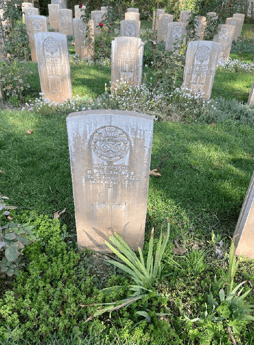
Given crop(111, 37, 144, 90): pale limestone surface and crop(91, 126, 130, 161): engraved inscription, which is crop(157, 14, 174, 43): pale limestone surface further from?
crop(91, 126, 130, 161): engraved inscription

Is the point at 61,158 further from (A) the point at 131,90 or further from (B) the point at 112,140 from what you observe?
(A) the point at 131,90

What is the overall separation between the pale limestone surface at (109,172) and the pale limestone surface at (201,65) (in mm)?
4486

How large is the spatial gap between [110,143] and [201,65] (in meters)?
4.71

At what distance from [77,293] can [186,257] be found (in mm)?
1060

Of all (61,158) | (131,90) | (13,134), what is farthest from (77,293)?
(131,90)

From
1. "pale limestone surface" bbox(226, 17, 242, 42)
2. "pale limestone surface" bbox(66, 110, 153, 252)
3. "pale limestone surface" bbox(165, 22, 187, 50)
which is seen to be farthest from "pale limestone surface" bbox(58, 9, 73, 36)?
"pale limestone surface" bbox(66, 110, 153, 252)

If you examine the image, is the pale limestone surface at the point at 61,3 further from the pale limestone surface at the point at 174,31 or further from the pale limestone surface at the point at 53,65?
the pale limestone surface at the point at 53,65

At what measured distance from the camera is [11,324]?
2.04m

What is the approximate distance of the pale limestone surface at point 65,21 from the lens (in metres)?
14.0

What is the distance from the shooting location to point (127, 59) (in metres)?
5.93

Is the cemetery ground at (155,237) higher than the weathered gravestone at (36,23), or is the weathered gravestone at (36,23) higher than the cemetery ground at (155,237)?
the weathered gravestone at (36,23)

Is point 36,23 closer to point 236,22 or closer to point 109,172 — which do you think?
point 109,172

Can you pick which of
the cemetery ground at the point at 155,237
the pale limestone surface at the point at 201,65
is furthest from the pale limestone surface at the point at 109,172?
the pale limestone surface at the point at 201,65

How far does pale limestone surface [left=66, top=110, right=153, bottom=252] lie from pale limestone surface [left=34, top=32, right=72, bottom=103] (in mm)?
4273
